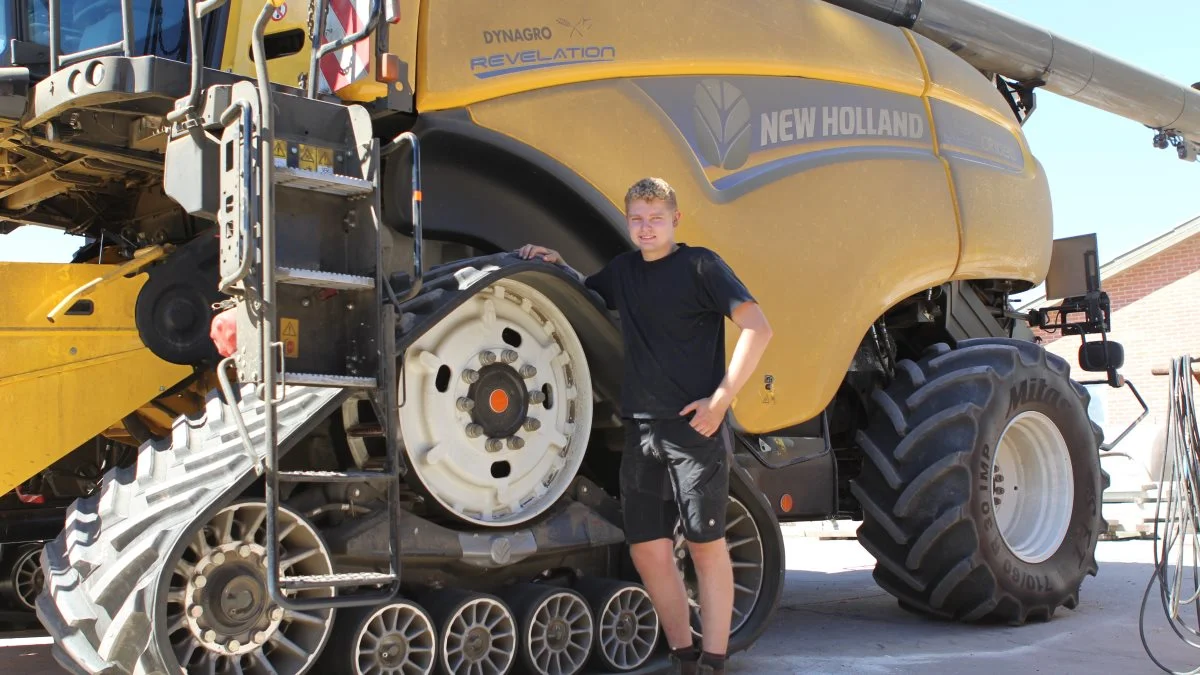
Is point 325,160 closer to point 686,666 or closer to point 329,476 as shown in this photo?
point 329,476

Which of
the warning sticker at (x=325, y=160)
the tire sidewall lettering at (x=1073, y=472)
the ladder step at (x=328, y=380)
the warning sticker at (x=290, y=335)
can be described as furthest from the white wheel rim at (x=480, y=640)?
the tire sidewall lettering at (x=1073, y=472)

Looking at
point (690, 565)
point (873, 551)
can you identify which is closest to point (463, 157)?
point (690, 565)

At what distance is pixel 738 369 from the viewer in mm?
4441

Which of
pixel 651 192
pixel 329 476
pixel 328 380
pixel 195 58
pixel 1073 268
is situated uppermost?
pixel 195 58

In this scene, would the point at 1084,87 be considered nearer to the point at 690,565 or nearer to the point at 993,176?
the point at 993,176

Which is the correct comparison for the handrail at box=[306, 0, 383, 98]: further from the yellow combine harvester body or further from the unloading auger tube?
the unloading auger tube

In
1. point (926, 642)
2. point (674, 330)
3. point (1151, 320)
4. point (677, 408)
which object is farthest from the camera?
point (1151, 320)

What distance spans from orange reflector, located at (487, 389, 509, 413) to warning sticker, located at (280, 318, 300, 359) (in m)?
0.89

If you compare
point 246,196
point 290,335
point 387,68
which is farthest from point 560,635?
point 387,68

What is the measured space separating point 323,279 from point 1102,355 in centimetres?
641

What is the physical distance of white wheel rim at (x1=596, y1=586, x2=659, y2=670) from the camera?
480 cm

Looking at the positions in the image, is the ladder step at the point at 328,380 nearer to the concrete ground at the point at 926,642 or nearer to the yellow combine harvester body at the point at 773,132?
the yellow combine harvester body at the point at 773,132

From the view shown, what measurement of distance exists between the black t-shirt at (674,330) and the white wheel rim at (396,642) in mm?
1106

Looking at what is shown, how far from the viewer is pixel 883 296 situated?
6.72 metres
